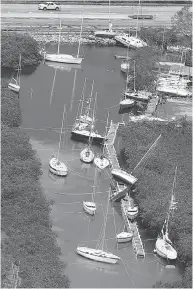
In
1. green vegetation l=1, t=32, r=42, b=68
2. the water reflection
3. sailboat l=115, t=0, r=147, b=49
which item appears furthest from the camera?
sailboat l=115, t=0, r=147, b=49

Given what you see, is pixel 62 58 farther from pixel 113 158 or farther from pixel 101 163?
pixel 101 163

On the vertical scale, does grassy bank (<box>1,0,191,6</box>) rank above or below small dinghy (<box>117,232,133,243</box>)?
above

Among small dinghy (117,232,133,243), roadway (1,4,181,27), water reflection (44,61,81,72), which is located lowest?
small dinghy (117,232,133,243)

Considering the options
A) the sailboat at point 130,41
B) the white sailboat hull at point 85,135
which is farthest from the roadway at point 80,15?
the white sailboat hull at point 85,135

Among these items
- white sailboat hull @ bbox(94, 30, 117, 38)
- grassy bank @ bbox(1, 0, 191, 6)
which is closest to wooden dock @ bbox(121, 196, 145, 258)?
white sailboat hull @ bbox(94, 30, 117, 38)

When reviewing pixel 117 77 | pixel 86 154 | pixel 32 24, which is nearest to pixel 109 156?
pixel 86 154

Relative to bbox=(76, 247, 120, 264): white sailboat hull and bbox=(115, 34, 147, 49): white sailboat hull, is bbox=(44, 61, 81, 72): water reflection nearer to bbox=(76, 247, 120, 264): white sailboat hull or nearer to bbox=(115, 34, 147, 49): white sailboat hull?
bbox=(115, 34, 147, 49): white sailboat hull

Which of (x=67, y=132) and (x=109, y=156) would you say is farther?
(x=67, y=132)

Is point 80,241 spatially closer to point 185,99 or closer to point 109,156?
point 109,156
